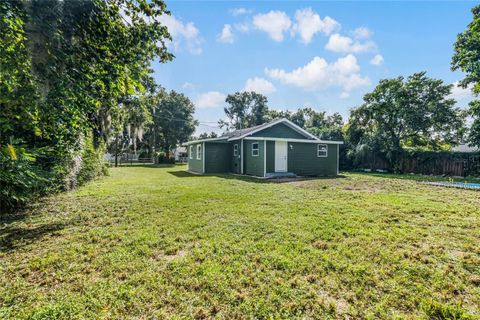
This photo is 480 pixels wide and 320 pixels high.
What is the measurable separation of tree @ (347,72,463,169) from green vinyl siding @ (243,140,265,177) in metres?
9.74

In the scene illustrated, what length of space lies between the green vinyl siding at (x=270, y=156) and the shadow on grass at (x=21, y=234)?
9691 mm

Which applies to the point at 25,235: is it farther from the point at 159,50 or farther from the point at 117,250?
the point at 159,50

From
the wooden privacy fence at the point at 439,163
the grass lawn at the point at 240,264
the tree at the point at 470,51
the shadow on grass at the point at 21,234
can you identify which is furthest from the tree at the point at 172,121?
the shadow on grass at the point at 21,234

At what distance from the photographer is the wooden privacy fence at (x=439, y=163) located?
44.8 feet

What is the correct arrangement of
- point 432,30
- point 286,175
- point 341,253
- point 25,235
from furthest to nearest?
1. point 286,175
2. point 432,30
3. point 25,235
4. point 341,253

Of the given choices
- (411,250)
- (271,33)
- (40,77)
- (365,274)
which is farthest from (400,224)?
(271,33)

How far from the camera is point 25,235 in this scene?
3.69 meters

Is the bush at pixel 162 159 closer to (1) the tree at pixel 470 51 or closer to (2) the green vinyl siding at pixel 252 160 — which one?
(2) the green vinyl siding at pixel 252 160

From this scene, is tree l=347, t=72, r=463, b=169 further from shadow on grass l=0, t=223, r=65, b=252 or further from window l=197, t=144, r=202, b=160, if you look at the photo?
shadow on grass l=0, t=223, r=65, b=252

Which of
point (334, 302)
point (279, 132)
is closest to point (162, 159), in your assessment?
point (279, 132)

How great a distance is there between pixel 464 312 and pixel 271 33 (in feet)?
36.6

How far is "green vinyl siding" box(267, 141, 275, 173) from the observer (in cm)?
1248

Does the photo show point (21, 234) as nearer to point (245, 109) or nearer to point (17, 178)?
point (17, 178)

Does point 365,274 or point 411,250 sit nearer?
point 365,274
